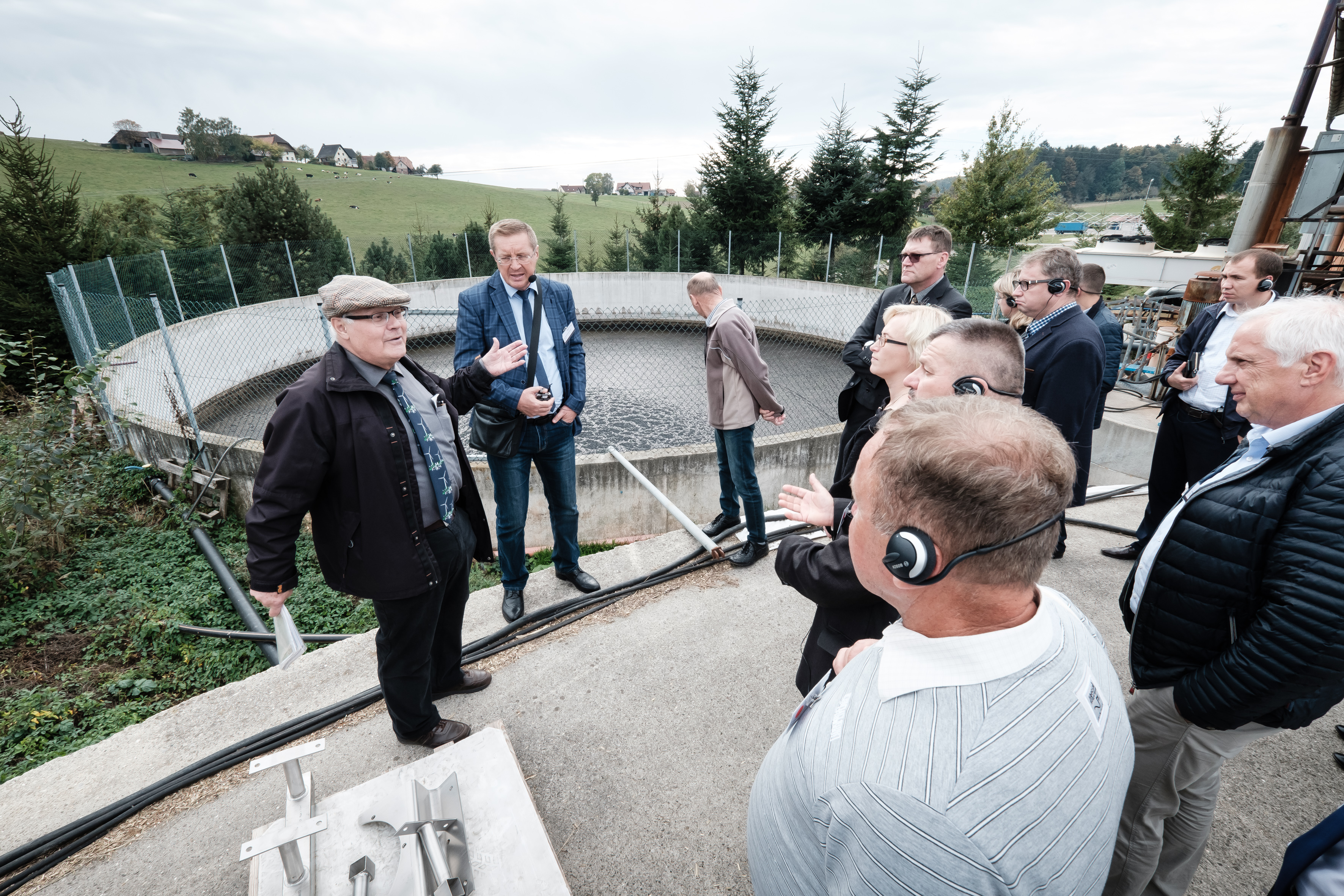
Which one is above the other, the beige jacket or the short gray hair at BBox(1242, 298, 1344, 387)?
the short gray hair at BBox(1242, 298, 1344, 387)

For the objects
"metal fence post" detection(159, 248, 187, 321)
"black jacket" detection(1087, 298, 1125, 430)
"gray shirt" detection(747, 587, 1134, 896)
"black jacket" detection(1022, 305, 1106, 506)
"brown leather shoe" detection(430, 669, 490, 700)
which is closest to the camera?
"gray shirt" detection(747, 587, 1134, 896)

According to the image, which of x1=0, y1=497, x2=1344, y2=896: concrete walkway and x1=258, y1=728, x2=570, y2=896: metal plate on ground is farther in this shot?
x1=0, y1=497, x2=1344, y2=896: concrete walkway

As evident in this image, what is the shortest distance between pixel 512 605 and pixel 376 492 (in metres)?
1.41

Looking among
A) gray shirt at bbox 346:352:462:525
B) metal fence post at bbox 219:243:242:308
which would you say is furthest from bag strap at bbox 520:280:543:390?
metal fence post at bbox 219:243:242:308

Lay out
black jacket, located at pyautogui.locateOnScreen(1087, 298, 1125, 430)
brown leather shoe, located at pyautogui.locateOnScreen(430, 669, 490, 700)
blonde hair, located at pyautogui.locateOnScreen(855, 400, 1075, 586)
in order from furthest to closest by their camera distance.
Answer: black jacket, located at pyautogui.locateOnScreen(1087, 298, 1125, 430), brown leather shoe, located at pyautogui.locateOnScreen(430, 669, 490, 700), blonde hair, located at pyautogui.locateOnScreen(855, 400, 1075, 586)

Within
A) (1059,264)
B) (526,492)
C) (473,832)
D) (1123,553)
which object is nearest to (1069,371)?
(1059,264)

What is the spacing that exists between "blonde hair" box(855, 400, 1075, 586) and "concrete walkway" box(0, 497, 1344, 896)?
5.66 ft

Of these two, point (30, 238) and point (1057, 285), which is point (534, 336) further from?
point (30, 238)

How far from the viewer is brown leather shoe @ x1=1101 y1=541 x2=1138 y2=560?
3756 millimetres

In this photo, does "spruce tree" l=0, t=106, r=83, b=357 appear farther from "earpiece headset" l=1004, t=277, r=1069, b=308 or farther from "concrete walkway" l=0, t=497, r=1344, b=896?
"earpiece headset" l=1004, t=277, r=1069, b=308

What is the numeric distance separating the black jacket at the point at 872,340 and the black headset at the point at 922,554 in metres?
2.14

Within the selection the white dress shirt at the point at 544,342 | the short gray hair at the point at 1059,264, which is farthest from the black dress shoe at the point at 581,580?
the short gray hair at the point at 1059,264

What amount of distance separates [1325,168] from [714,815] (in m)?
11.7

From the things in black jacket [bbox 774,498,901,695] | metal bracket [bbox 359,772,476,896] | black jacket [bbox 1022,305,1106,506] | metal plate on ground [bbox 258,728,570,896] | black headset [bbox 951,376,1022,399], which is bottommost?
metal plate on ground [bbox 258,728,570,896]
